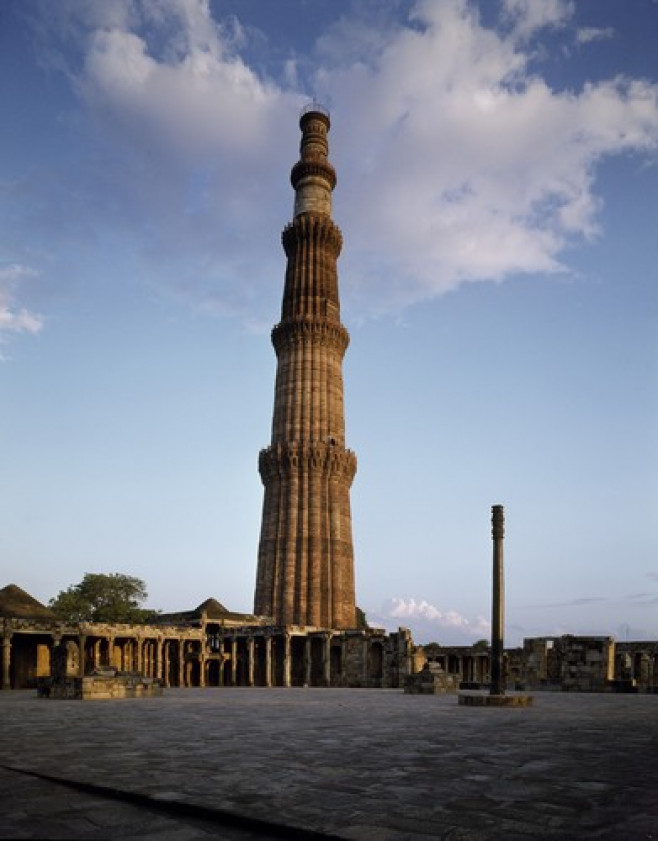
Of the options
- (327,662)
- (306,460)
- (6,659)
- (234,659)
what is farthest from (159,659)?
(306,460)

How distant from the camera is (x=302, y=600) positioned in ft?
176

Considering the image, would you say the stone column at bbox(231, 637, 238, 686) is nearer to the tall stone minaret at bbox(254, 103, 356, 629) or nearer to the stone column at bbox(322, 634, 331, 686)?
the tall stone minaret at bbox(254, 103, 356, 629)

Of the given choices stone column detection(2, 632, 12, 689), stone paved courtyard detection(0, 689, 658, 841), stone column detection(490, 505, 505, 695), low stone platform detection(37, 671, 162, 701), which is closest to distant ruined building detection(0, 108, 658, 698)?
stone column detection(2, 632, 12, 689)

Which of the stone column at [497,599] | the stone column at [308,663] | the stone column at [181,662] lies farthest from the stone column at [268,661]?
the stone column at [497,599]

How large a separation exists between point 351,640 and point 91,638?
15521 mm

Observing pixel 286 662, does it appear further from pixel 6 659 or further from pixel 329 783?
pixel 329 783

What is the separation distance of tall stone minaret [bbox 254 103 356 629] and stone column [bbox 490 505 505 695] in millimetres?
37297

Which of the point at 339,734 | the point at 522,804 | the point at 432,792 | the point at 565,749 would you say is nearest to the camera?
the point at 522,804

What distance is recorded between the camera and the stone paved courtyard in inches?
174

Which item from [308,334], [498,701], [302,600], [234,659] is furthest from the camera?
[308,334]

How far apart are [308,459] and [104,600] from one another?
19.0 m

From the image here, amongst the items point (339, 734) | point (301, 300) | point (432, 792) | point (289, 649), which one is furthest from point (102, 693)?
point (301, 300)

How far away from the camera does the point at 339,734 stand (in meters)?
9.92

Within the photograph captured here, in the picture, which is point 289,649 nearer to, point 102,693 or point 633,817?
point 102,693
